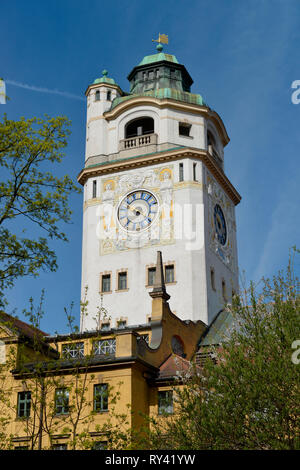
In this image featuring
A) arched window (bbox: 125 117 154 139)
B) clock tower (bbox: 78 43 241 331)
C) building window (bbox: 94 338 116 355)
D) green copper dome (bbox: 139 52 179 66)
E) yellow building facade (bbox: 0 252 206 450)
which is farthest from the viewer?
green copper dome (bbox: 139 52 179 66)

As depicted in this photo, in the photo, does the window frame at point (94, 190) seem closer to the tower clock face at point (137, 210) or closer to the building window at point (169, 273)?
the tower clock face at point (137, 210)

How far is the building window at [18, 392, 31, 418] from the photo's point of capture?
3444 centimetres

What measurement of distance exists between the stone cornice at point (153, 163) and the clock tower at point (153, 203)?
7 cm

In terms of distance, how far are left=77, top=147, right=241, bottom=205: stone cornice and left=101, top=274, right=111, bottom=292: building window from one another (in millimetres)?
7729

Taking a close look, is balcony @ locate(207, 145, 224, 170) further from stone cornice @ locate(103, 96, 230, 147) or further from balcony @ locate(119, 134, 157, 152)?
balcony @ locate(119, 134, 157, 152)

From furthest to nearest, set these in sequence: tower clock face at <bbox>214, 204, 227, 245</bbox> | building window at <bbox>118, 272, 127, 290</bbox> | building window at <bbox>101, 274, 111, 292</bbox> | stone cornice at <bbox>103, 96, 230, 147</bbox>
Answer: stone cornice at <bbox>103, 96, 230, 147</bbox>
tower clock face at <bbox>214, 204, 227, 245</bbox>
building window at <bbox>101, 274, 111, 292</bbox>
building window at <bbox>118, 272, 127, 290</bbox>

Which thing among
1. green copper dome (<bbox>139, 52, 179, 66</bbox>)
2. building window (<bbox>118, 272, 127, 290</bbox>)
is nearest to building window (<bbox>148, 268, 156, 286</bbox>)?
building window (<bbox>118, 272, 127, 290</bbox>)

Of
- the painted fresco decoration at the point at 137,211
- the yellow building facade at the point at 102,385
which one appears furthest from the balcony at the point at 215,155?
the yellow building facade at the point at 102,385

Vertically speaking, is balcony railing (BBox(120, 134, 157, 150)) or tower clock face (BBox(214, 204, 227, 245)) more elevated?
balcony railing (BBox(120, 134, 157, 150))

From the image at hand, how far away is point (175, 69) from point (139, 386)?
103 ft

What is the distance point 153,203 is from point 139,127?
292 inches
